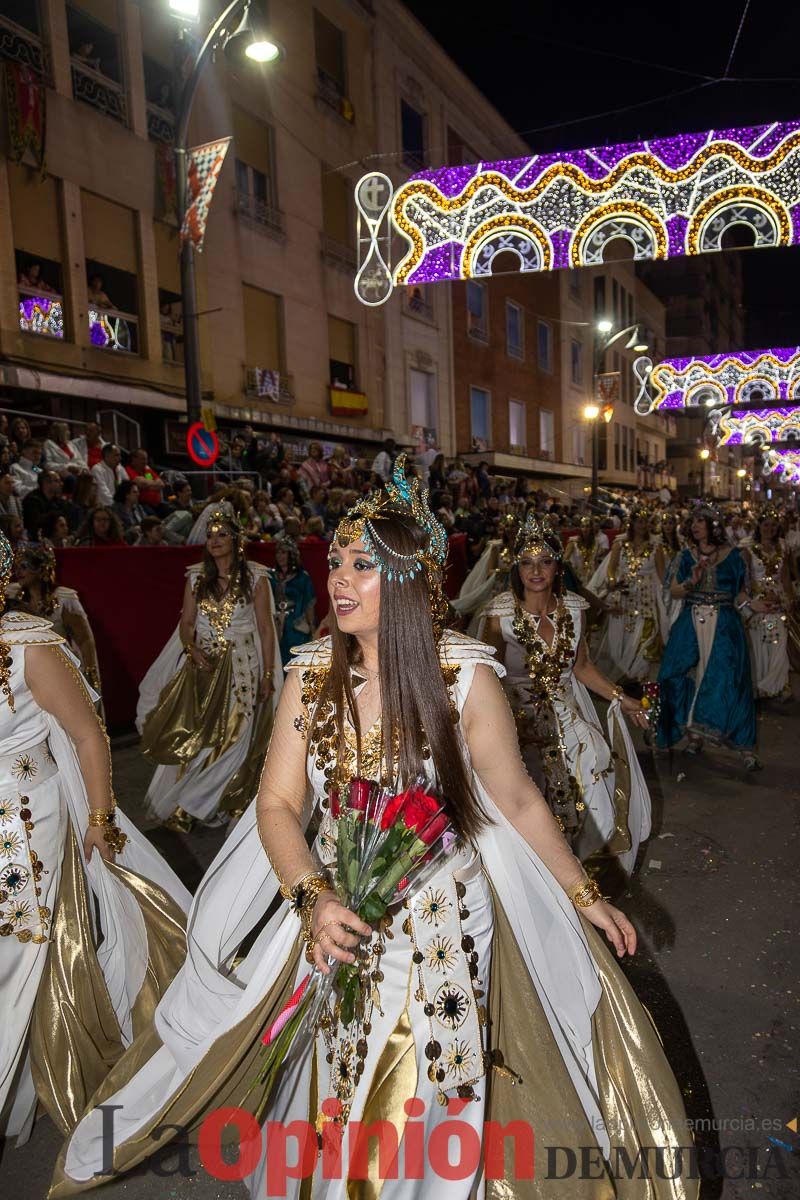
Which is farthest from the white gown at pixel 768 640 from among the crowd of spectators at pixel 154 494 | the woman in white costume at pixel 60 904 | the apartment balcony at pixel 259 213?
the apartment balcony at pixel 259 213

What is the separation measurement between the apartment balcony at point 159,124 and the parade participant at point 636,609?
39.6 feet

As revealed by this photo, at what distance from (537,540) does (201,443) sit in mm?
6184

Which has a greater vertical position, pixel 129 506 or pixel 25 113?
pixel 25 113

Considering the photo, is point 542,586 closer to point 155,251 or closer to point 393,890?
point 393,890

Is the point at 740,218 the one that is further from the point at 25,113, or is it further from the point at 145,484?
the point at 25,113

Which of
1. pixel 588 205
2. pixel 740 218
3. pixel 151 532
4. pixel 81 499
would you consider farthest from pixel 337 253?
pixel 81 499

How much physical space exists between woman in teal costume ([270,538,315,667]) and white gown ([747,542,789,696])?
4.60 metres

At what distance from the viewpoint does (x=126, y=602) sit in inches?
294

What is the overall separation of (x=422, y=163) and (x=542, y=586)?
2392cm

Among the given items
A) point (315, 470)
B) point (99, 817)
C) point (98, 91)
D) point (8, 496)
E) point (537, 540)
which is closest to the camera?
point (99, 817)

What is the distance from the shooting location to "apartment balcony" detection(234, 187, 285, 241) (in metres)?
16.9

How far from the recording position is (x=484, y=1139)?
1.93m

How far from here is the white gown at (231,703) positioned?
17.2 ft

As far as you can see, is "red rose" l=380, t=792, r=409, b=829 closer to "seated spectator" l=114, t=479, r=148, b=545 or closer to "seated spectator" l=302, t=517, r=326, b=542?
"seated spectator" l=114, t=479, r=148, b=545
